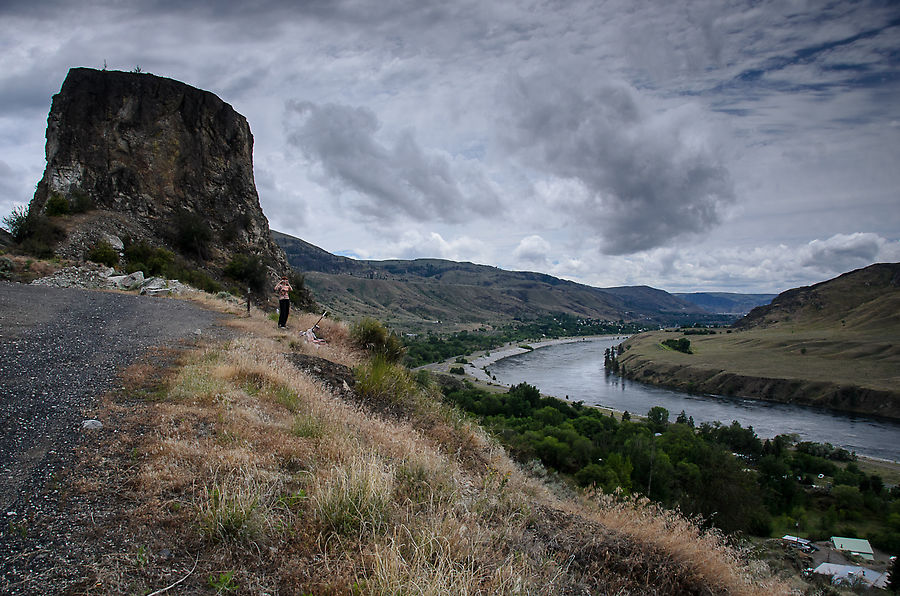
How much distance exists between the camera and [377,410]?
725 cm

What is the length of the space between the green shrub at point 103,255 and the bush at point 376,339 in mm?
18189

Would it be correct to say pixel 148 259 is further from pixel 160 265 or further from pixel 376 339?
pixel 376 339

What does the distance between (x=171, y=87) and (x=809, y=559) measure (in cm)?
5072

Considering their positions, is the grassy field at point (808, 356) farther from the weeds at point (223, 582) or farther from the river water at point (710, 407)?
the weeds at point (223, 582)

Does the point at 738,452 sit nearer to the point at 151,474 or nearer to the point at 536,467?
the point at 536,467

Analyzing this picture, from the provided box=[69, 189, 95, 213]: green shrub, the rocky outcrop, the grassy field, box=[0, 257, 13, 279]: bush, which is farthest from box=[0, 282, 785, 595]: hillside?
the grassy field

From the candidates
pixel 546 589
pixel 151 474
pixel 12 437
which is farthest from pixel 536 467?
pixel 12 437

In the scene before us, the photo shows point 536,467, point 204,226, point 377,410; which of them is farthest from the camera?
point 204,226

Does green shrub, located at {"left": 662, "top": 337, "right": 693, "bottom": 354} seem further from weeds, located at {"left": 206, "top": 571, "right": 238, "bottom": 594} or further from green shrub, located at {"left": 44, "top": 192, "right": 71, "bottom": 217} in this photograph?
weeds, located at {"left": 206, "top": 571, "right": 238, "bottom": 594}

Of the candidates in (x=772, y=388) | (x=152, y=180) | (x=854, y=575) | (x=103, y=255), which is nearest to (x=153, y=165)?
(x=152, y=180)

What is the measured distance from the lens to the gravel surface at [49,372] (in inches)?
111

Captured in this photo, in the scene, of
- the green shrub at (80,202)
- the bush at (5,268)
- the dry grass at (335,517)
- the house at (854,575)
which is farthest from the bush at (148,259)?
the house at (854,575)

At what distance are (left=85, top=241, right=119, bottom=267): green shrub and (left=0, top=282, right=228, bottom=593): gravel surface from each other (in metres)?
10.7

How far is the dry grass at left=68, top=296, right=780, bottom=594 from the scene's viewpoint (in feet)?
8.54
